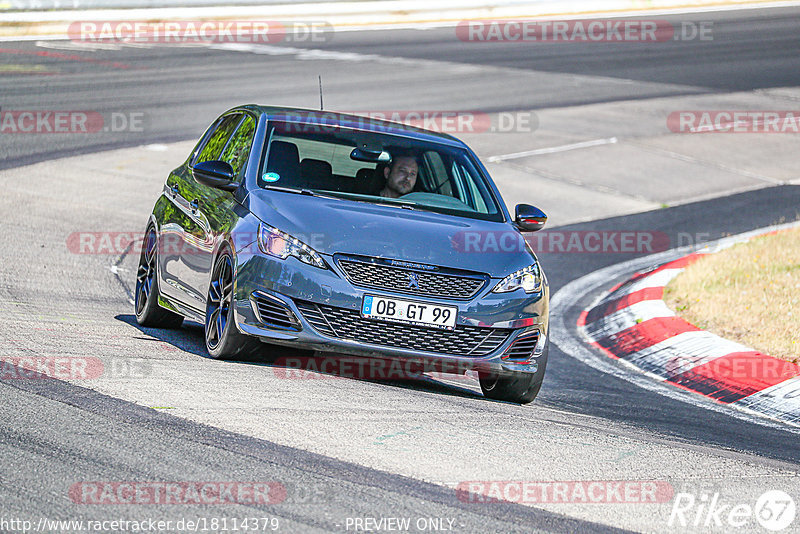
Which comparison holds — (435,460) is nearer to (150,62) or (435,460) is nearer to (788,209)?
(788,209)

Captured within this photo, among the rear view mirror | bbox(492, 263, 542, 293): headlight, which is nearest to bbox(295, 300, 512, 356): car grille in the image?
bbox(492, 263, 542, 293): headlight

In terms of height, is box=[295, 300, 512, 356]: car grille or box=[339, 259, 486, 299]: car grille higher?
box=[339, 259, 486, 299]: car grille

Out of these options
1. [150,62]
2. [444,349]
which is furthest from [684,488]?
[150,62]

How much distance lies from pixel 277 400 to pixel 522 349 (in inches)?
72.0

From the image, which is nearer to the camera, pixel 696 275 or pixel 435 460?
pixel 435 460

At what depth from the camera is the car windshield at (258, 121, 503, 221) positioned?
793cm

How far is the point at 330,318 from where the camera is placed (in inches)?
272

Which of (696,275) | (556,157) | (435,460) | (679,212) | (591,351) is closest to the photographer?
(435,460)

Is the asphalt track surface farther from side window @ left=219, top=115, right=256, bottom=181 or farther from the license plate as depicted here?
side window @ left=219, top=115, right=256, bottom=181

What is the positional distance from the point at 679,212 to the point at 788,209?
143 cm

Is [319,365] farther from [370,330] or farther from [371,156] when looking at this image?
[371,156]

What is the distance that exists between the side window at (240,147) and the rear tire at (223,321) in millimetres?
771

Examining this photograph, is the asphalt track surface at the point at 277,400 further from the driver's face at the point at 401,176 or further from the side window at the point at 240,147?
the driver's face at the point at 401,176

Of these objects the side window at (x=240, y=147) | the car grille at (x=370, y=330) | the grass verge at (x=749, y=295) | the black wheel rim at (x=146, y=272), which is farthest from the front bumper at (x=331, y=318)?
the grass verge at (x=749, y=295)
